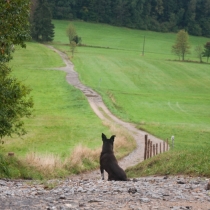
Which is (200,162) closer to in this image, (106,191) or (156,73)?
(106,191)

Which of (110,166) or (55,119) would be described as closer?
→ (110,166)

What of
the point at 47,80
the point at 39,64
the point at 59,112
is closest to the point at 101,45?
the point at 39,64

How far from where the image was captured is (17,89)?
19.1 m

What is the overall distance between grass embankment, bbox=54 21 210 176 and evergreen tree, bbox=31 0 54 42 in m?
4.68

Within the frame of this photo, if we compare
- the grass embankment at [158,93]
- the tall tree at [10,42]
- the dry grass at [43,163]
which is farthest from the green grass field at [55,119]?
the tall tree at [10,42]

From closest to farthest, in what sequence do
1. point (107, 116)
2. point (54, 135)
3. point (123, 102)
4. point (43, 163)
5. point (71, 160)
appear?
1. point (43, 163)
2. point (71, 160)
3. point (54, 135)
4. point (107, 116)
5. point (123, 102)

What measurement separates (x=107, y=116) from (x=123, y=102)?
44.0ft

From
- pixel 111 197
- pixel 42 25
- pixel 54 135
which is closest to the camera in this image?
pixel 111 197

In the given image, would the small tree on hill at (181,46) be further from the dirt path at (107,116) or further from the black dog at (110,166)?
the black dog at (110,166)

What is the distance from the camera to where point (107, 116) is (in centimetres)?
5116

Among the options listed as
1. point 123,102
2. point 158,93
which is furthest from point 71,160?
point 158,93

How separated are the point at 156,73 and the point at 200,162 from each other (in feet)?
283

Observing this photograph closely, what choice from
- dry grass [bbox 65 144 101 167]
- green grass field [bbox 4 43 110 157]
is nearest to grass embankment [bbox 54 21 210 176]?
green grass field [bbox 4 43 110 157]

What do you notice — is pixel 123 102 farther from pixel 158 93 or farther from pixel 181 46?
pixel 181 46
